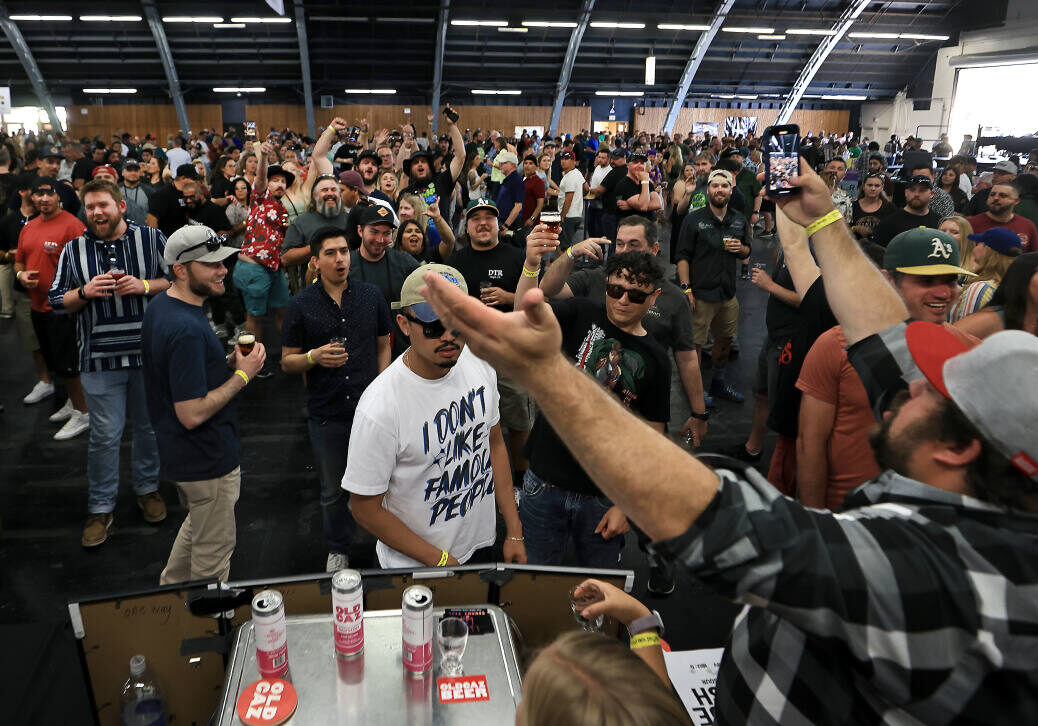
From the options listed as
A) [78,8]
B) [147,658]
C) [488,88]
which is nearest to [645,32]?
[488,88]

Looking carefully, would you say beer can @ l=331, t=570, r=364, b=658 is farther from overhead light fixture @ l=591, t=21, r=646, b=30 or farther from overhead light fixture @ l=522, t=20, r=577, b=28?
overhead light fixture @ l=591, t=21, r=646, b=30

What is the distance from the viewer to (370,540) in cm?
437

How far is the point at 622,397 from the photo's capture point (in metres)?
3.10

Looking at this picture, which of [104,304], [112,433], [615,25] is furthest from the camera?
[615,25]

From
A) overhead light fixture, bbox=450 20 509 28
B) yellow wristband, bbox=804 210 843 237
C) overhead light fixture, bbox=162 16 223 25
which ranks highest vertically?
overhead light fixture, bbox=450 20 509 28

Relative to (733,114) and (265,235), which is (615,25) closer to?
(733,114)

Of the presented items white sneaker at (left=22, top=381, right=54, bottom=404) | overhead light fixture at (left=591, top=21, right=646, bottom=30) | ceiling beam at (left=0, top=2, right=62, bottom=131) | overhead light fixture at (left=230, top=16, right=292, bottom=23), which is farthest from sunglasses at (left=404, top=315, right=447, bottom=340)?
ceiling beam at (left=0, top=2, right=62, bottom=131)

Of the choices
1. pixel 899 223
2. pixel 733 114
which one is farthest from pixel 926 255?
pixel 733 114

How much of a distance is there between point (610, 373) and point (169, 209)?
19.0 feet

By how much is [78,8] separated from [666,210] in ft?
54.3

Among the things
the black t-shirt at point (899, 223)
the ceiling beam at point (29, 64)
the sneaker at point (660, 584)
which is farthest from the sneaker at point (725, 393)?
the ceiling beam at point (29, 64)

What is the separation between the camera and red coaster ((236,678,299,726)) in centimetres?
154

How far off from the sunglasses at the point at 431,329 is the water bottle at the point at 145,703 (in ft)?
4.18

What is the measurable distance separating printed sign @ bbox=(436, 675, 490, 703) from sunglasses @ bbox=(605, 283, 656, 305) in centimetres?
181
